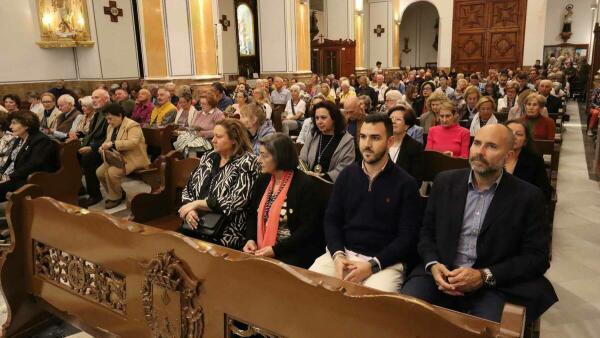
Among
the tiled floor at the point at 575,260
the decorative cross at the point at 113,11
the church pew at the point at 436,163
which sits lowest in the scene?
the tiled floor at the point at 575,260

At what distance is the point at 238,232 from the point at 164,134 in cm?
298

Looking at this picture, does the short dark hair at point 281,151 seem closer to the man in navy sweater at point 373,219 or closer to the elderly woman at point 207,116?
the man in navy sweater at point 373,219

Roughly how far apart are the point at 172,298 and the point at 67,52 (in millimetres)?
10226

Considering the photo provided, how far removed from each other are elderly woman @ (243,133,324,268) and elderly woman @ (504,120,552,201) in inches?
56.4

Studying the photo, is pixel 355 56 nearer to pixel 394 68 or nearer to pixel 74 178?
pixel 394 68

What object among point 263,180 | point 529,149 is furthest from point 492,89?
point 263,180

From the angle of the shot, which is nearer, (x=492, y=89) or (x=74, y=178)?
(x=74, y=178)

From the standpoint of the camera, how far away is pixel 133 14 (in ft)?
36.0

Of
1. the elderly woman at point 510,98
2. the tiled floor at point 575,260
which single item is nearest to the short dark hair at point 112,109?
the tiled floor at point 575,260

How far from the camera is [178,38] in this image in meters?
9.01

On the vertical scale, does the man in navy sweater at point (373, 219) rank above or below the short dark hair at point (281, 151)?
below

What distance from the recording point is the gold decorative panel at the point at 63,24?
382 inches

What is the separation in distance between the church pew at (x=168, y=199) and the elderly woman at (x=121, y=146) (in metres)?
1.66

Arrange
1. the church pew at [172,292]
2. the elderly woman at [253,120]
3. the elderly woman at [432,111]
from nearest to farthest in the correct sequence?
the church pew at [172,292] → the elderly woman at [253,120] → the elderly woman at [432,111]
